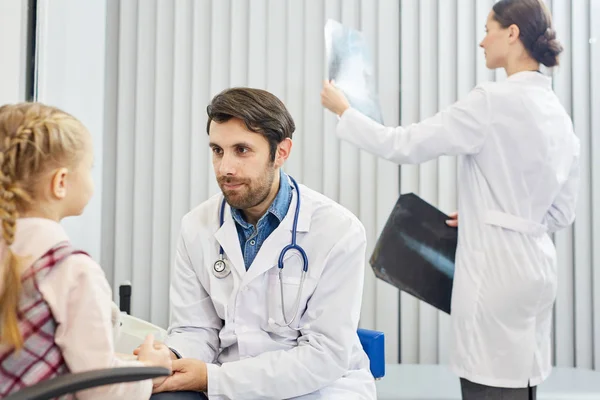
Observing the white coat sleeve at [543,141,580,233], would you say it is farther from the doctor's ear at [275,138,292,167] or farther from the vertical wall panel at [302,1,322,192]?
the vertical wall panel at [302,1,322,192]

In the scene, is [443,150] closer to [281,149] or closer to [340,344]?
[281,149]

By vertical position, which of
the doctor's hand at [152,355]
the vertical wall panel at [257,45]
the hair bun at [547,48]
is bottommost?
the doctor's hand at [152,355]

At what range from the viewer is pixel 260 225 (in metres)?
1.39

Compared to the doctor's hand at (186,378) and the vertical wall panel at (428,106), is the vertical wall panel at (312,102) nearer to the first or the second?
the vertical wall panel at (428,106)

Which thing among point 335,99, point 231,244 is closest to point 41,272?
point 231,244

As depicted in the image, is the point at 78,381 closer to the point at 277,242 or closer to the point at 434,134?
the point at 277,242

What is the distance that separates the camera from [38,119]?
33.5 inches

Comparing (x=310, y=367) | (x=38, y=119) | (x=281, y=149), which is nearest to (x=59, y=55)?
(x=281, y=149)

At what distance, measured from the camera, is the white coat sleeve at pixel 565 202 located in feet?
5.78

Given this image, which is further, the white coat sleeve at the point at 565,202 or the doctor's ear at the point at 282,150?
the white coat sleeve at the point at 565,202

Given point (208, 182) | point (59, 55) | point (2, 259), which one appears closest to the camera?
point (2, 259)

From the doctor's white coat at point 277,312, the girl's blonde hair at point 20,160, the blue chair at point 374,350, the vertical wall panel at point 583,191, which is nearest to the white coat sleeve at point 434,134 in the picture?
the doctor's white coat at point 277,312

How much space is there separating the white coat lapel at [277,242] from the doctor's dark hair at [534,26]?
2.89 ft

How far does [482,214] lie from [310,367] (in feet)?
2.40
